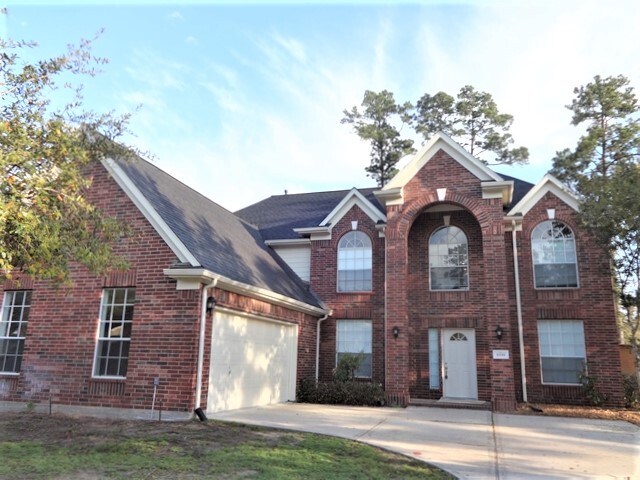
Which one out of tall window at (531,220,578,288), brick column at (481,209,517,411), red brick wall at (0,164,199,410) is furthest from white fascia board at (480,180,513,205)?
red brick wall at (0,164,199,410)

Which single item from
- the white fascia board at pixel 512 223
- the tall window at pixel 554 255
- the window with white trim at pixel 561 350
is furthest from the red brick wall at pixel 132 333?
the tall window at pixel 554 255

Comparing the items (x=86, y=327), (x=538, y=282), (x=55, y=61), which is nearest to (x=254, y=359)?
(x=86, y=327)

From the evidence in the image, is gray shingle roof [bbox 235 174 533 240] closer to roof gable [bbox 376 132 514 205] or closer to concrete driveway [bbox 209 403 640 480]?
roof gable [bbox 376 132 514 205]

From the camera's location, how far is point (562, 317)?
15.2 metres

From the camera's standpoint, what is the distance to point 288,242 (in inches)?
722

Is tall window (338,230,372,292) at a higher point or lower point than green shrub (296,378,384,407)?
higher

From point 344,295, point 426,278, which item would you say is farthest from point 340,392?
point 426,278

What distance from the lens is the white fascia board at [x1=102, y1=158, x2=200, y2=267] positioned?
10422 mm

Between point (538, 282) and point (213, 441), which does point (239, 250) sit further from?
point (538, 282)

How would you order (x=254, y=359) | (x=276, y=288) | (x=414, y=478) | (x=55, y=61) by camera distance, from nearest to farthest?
(x=414, y=478), (x=55, y=61), (x=254, y=359), (x=276, y=288)

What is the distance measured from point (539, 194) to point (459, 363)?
6.15m

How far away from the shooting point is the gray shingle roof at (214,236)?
1137cm

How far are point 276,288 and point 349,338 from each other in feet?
13.6

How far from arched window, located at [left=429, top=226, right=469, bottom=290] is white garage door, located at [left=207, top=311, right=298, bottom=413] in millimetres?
5082
